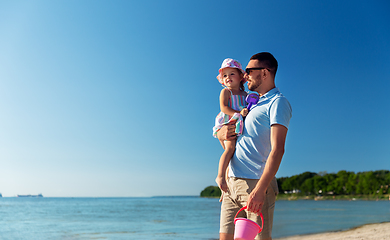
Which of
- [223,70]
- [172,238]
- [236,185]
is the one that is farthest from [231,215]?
[172,238]

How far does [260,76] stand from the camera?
2291 millimetres

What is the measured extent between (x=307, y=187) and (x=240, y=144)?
273ft

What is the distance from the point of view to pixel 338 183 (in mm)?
73250

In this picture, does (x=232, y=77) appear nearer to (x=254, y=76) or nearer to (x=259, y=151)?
(x=254, y=76)

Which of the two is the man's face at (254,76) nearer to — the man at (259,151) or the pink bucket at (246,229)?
the man at (259,151)

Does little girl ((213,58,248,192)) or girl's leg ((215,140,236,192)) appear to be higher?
little girl ((213,58,248,192))

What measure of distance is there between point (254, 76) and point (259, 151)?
566 millimetres

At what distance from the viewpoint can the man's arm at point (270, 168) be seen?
197 cm

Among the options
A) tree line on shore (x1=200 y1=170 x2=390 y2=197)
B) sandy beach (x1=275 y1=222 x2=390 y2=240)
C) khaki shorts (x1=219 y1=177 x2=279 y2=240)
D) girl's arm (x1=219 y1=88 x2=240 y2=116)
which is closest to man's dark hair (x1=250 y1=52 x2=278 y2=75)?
girl's arm (x1=219 y1=88 x2=240 y2=116)

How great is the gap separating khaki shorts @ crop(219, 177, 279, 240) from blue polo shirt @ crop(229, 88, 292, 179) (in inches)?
2.6

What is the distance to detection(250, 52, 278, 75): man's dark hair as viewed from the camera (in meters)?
2.24

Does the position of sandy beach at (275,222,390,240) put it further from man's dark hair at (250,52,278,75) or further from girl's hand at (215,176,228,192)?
man's dark hair at (250,52,278,75)

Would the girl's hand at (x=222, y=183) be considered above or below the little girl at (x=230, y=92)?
below

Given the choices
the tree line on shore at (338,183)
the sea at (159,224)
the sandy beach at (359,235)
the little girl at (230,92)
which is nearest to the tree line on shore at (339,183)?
the tree line on shore at (338,183)
